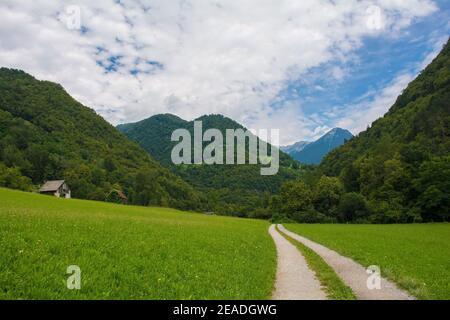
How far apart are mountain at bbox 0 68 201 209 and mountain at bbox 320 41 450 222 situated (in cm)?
8109

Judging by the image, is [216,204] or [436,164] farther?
[216,204]

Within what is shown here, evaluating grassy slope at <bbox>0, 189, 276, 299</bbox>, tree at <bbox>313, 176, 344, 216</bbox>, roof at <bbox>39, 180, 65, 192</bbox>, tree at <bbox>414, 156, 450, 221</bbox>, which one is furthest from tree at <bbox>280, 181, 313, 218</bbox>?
grassy slope at <bbox>0, 189, 276, 299</bbox>

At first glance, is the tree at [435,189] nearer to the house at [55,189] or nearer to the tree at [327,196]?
the tree at [327,196]

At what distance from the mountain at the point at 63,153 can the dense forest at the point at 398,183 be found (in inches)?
2482

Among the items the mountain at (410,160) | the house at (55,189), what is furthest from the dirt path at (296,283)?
the house at (55,189)

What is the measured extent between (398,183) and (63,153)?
133 m

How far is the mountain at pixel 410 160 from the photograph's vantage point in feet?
323

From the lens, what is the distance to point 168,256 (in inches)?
707

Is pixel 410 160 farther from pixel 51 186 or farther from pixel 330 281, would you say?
pixel 51 186

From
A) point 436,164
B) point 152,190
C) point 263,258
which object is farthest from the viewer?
point 152,190

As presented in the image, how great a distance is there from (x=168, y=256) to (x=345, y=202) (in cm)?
10588
